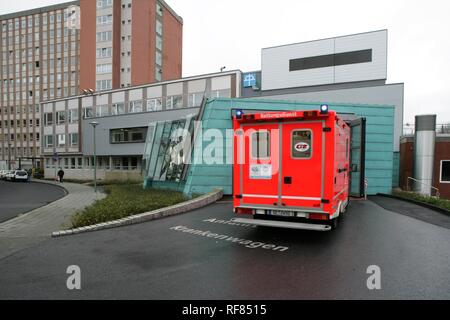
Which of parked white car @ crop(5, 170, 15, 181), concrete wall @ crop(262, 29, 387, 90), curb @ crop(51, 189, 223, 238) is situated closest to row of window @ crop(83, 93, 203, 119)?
concrete wall @ crop(262, 29, 387, 90)

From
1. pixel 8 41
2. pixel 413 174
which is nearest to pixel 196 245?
pixel 413 174

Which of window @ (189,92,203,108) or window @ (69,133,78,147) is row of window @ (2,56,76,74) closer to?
window @ (69,133,78,147)

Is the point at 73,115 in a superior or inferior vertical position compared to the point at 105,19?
inferior

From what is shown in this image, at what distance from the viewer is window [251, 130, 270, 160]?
677cm

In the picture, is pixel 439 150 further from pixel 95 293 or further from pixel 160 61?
pixel 160 61

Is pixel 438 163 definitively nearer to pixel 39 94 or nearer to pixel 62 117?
pixel 62 117

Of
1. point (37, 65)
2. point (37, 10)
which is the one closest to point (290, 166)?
point (37, 65)

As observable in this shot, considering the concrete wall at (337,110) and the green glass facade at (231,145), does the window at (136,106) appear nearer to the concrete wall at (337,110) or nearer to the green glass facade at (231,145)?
the green glass facade at (231,145)

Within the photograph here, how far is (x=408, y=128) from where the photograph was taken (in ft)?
91.3

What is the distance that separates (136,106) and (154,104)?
2840 mm

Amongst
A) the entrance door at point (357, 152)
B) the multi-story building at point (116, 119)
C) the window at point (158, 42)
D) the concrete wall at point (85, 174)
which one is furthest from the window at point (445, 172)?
the window at point (158, 42)

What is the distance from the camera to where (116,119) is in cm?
3578

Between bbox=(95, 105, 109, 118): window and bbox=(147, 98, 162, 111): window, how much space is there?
7.08 meters
